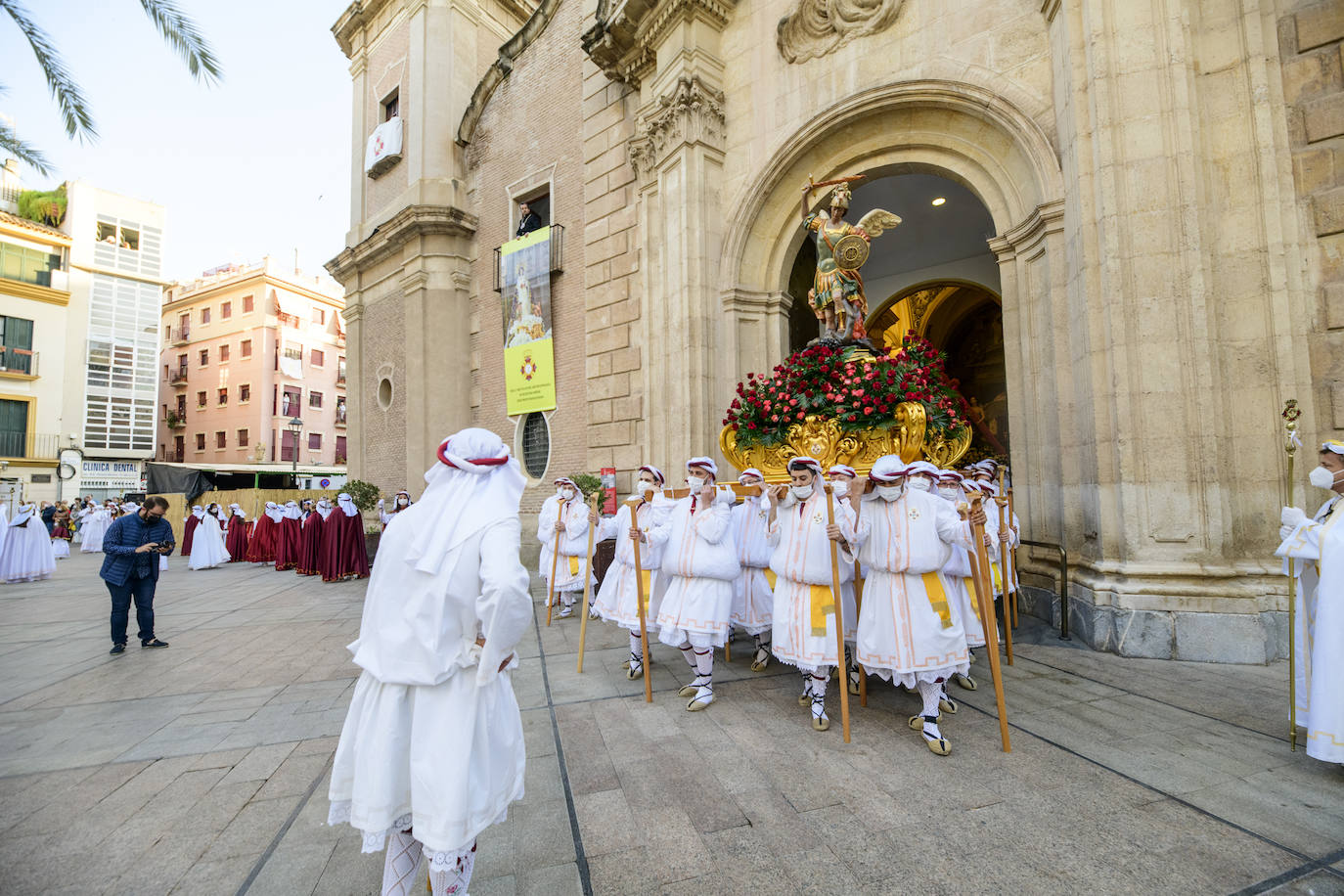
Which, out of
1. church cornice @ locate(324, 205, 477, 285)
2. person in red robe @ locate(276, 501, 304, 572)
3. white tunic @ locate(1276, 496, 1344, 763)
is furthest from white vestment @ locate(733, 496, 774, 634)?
person in red robe @ locate(276, 501, 304, 572)

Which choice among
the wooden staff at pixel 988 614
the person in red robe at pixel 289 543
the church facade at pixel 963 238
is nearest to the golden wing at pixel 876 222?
the church facade at pixel 963 238

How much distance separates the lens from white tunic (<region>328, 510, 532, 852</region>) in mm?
2256

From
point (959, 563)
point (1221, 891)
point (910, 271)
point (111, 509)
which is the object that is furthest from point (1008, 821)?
point (111, 509)

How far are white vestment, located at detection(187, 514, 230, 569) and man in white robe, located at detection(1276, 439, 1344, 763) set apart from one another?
69.3ft

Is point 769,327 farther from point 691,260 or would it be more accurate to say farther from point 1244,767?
point 1244,767

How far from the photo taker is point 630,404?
39.1ft

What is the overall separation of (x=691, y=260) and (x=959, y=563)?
283 inches

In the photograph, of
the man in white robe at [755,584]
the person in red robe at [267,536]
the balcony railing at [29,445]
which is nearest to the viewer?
the man in white robe at [755,584]

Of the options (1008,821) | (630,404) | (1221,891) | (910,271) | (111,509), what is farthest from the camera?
(111,509)

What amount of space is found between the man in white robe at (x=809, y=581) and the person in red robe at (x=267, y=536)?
1826 centimetres

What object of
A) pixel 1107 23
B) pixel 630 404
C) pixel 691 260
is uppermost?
pixel 1107 23

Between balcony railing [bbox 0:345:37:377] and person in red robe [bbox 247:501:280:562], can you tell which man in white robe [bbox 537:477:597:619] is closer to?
person in red robe [bbox 247:501:280:562]

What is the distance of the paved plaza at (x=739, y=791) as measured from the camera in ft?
8.75

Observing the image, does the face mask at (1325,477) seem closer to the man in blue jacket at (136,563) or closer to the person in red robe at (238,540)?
the man in blue jacket at (136,563)
